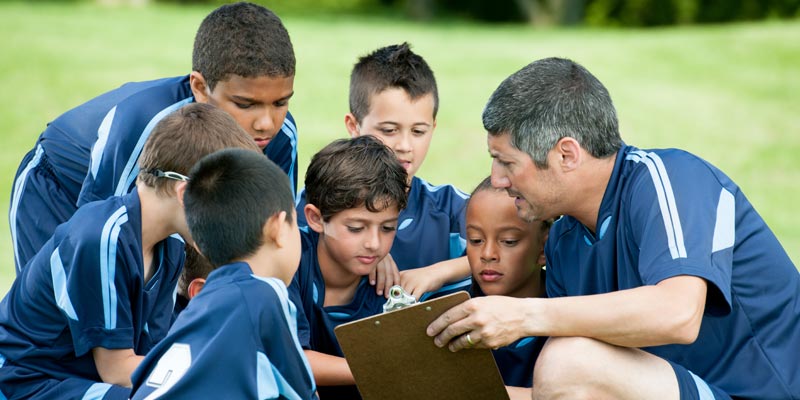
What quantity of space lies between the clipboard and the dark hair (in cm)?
77

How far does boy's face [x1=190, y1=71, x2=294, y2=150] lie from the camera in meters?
4.68

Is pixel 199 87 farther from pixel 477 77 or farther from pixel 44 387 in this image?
pixel 477 77

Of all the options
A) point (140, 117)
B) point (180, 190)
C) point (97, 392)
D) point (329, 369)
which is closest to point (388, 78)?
point (140, 117)

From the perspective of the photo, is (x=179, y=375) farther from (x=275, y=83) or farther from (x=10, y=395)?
(x=275, y=83)

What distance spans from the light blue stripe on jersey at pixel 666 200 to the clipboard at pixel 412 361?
77 cm

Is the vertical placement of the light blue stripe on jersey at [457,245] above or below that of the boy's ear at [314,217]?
below

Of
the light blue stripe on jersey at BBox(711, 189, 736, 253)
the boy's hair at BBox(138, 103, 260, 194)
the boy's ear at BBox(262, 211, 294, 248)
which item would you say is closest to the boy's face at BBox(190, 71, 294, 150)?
the boy's hair at BBox(138, 103, 260, 194)

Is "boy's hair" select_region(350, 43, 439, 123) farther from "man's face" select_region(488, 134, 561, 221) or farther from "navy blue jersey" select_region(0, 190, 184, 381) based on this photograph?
"navy blue jersey" select_region(0, 190, 184, 381)

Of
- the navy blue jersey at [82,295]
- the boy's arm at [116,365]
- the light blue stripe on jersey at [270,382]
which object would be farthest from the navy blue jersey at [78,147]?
the light blue stripe on jersey at [270,382]

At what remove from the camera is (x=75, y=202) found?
16.5 ft

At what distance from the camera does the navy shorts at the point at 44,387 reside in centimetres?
375

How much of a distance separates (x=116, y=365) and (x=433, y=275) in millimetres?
1550

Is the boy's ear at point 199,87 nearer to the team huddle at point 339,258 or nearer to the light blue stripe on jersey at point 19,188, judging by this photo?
the team huddle at point 339,258

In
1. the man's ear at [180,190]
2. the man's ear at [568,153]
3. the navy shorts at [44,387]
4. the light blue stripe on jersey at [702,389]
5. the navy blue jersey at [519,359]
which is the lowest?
the navy blue jersey at [519,359]
